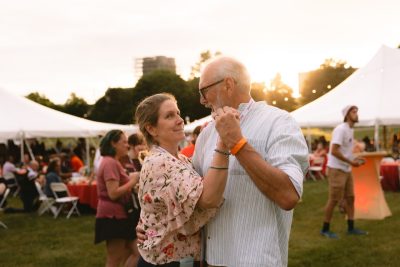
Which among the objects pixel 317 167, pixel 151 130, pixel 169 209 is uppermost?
pixel 151 130

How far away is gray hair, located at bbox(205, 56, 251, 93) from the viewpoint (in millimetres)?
2318

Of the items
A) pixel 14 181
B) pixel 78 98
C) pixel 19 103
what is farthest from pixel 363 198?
pixel 78 98

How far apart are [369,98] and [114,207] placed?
1237cm

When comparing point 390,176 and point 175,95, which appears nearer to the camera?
point 390,176

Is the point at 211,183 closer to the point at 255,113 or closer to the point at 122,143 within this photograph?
the point at 255,113

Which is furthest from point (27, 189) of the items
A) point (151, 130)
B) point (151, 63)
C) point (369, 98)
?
point (151, 63)

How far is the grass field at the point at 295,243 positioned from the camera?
6.98 metres

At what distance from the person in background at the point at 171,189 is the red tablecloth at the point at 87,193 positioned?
33.2 feet

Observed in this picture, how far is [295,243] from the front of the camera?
8.02 metres

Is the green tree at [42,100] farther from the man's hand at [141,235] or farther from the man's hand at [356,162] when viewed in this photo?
the man's hand at [141,235]

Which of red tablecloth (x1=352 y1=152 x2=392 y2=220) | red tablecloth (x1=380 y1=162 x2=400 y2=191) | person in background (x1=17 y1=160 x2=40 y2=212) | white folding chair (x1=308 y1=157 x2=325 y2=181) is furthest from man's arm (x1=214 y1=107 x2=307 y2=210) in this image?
white folding chair (x1=308 y1=157 x2=325 y2=181)

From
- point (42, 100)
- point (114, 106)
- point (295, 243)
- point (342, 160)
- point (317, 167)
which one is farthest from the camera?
point (42, 100)

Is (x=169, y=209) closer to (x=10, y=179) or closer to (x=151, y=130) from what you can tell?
(x=151, y=130)

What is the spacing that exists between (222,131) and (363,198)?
8.28 meters
